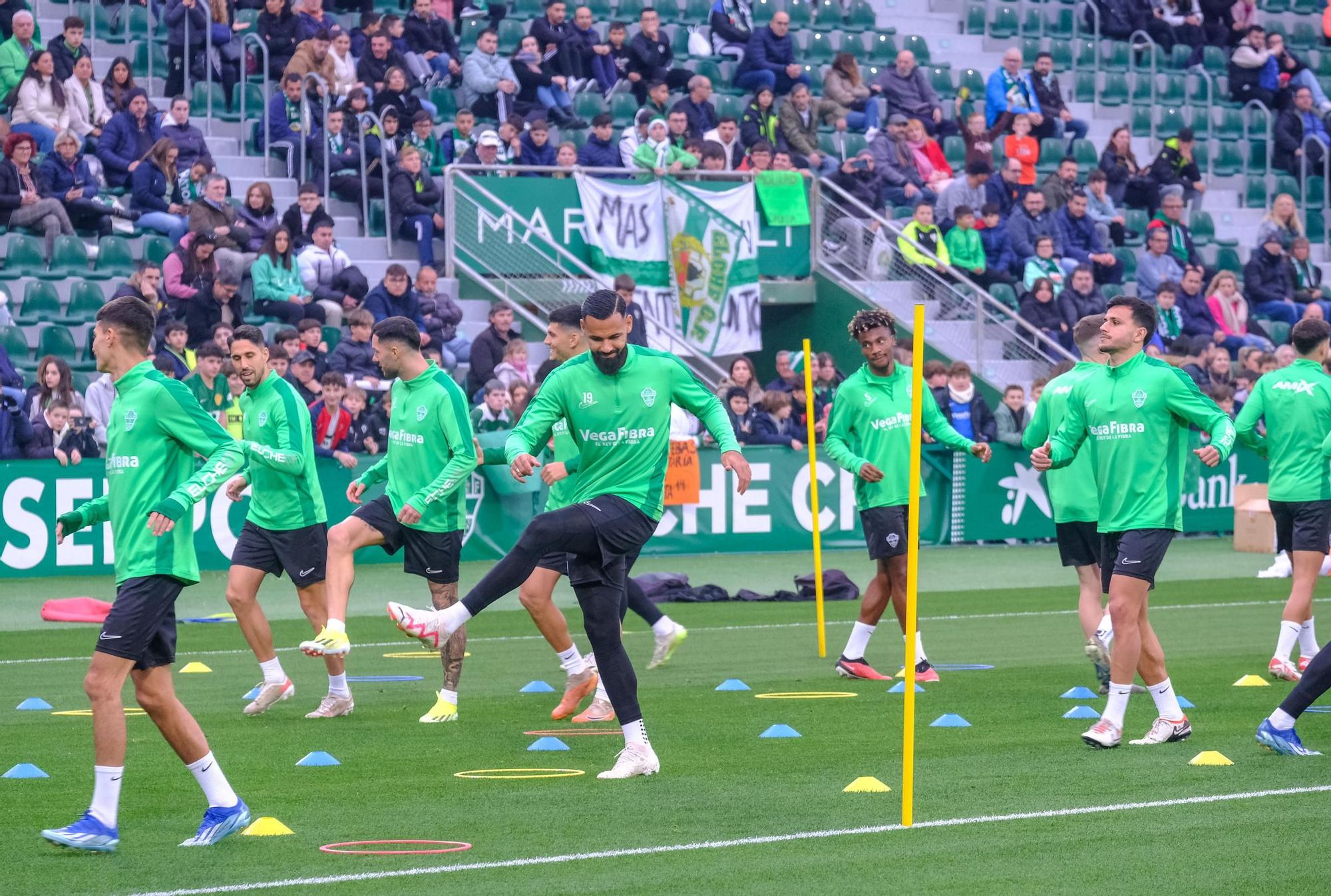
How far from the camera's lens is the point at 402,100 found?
23906mm

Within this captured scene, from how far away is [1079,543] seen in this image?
1180 centimetres

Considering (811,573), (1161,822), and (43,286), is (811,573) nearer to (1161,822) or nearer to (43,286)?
(43,286)

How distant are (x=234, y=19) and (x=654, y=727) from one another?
16085 mm

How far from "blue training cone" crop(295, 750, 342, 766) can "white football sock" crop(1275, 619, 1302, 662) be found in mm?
6113

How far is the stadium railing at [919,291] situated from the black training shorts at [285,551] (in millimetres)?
15207

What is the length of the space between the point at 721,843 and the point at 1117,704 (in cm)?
297

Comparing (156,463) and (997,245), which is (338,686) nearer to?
(156,463)

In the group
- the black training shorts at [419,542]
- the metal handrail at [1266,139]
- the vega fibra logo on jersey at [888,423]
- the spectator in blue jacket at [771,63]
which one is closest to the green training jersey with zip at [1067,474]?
the vega fibra logo on jersey at [888,423]

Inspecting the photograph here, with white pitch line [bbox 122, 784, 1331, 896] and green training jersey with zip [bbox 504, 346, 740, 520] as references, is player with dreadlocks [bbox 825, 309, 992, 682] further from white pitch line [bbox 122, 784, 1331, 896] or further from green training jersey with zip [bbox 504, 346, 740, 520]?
white pitch line [bbox 122, 784, 1331, 896]

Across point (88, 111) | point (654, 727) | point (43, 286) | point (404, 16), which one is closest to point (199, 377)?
point (43, 286)

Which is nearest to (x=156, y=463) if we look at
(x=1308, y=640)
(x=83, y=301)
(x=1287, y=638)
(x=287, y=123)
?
(x=1287, y=638)

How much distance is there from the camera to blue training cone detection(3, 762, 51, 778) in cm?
882

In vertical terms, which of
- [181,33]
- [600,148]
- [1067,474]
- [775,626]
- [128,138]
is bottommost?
[775,626]

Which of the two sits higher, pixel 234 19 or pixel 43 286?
pixel 234 19
